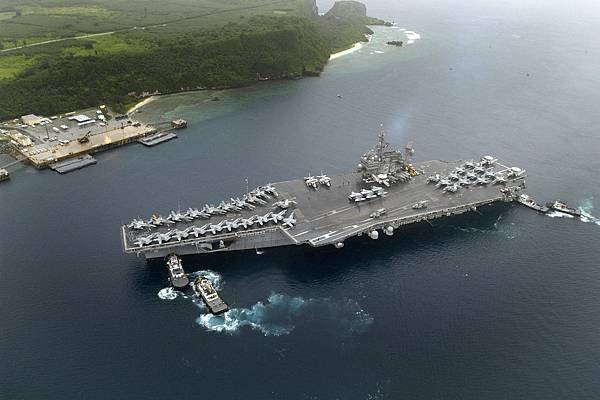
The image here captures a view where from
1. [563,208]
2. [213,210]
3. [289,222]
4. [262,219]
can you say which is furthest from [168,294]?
[563,208]

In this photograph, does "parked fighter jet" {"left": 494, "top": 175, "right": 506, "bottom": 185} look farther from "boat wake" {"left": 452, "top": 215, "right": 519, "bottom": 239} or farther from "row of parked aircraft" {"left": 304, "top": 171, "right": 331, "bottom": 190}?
"row of parked aircraft" {"left": 304, "top": 171, "right": 331, "bottom": 190}

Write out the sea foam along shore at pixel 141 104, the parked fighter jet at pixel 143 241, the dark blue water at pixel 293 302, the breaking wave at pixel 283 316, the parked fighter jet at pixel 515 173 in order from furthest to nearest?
the sea foam along shore at pixel 141 104, the parked fighter jet at pixel 515 173, the parked fighter jet at pixel 143 241, the breaking wave at pixel 283 316, the dark blue water at pixel 293 302

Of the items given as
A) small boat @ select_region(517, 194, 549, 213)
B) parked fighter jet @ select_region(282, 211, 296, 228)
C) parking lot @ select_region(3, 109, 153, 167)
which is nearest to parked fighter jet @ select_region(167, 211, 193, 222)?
parked fighter jet @ select_region(282, 211, 296, 228)

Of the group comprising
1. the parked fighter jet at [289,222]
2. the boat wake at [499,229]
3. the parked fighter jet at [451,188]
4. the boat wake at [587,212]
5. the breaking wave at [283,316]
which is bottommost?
the boat wake at [587,212]

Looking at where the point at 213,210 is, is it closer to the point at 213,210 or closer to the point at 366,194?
the point at 213,210

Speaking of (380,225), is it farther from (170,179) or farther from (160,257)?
(170,179)

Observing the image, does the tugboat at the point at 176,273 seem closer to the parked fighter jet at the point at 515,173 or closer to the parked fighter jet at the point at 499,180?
the parked fighter jet at the point at 499,180

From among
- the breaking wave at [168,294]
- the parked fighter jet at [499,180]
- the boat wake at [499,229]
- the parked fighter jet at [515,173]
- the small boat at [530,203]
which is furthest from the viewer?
the parked fighter jet at [515,173]

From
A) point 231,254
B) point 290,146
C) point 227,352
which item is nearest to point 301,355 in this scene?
point 227,352

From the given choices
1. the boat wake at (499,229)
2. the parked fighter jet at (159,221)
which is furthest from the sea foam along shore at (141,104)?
the boat wake at (499,229)
